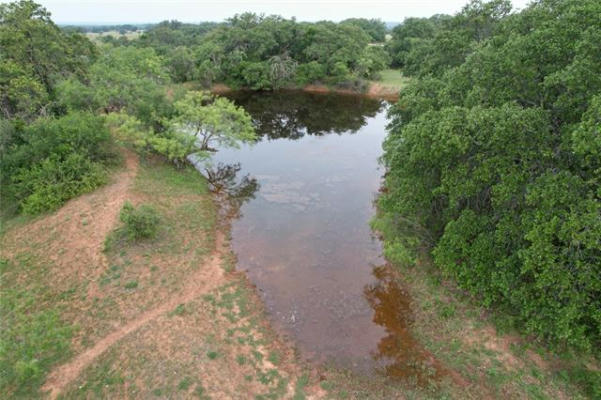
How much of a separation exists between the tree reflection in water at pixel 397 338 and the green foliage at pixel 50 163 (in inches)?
697

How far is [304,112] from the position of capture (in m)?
44.8

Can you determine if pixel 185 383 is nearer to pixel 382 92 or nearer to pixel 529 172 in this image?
pixel 529 172

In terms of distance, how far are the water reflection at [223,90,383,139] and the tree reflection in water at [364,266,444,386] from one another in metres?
23.7

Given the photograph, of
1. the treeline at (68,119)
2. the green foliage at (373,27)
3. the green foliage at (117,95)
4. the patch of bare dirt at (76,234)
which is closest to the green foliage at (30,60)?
the treeline at (68,119)

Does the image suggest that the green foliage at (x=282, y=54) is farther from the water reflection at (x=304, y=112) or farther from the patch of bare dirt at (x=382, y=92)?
the water reflection at (x=304, y=112)

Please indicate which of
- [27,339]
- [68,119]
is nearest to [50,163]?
[68,119]

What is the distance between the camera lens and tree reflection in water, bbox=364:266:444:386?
495 inches

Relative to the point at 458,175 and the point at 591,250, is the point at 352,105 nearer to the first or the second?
the point at 458,175

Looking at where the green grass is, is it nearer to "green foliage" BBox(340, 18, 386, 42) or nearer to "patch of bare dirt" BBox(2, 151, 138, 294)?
"green foliage" BBox(340, 18, 386, 42)

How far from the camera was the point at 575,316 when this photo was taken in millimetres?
10094

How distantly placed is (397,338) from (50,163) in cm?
2078

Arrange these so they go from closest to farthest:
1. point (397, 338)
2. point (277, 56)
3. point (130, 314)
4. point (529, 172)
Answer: point (529, 172)
point (397, 338)
point (130, 314)
point (277, 56)

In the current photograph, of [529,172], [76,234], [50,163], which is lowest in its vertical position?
[76,234]

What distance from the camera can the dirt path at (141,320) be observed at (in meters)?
12.0
